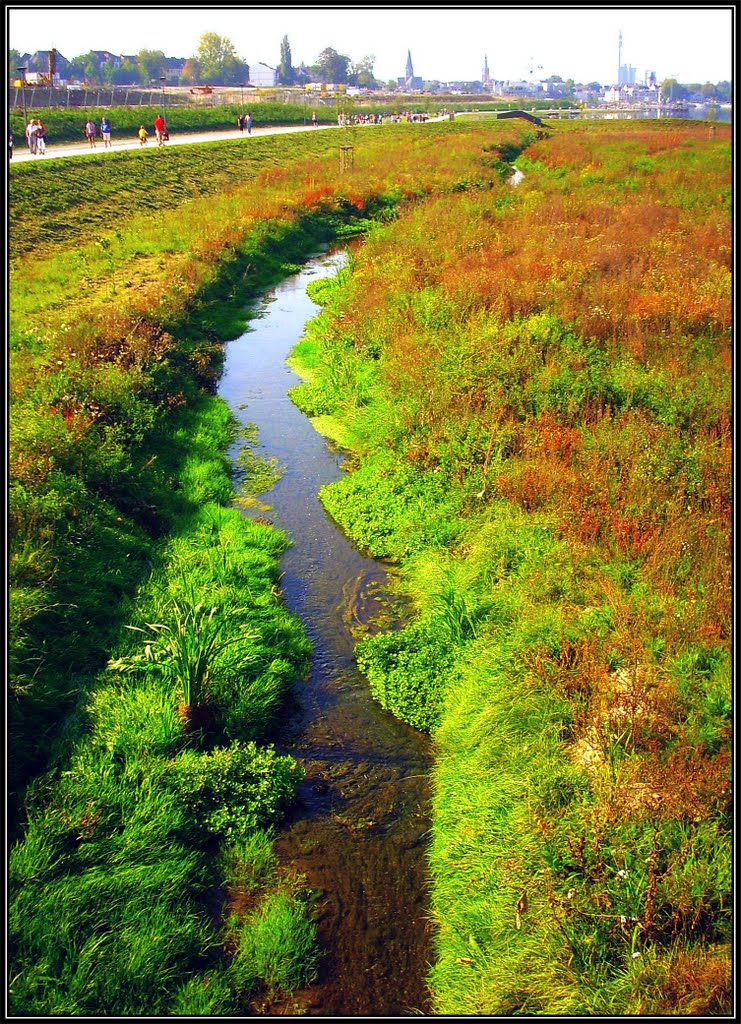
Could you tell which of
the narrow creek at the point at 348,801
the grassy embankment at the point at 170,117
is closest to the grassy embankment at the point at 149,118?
the grassy embankment at the point at 170,117

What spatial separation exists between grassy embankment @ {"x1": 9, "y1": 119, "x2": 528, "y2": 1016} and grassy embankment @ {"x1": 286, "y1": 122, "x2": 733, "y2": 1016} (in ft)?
4.30

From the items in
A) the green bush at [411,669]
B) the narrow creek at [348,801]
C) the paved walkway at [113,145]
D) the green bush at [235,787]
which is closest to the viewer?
the narrow creek at [348,801]

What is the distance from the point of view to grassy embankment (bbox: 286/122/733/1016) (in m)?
4.89

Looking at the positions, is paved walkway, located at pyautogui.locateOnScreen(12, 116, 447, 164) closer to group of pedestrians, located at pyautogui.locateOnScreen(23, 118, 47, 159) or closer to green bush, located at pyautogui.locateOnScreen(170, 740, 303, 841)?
group of pedestrians, located at pyautogui.locateOnScreen(23, 118, 47, 159)

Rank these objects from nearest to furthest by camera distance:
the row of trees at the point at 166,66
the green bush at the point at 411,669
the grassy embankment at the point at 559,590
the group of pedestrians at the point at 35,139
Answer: the grassy embankment at the point at 559,590, the green bush at the point at 411,669, the group of pedestrians at the point at 35,139, the row of trees at the point at 166,66

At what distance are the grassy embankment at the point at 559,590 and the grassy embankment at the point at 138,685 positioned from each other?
131 centimetres

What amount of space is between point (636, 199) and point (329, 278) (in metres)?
9.69

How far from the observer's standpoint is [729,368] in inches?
450

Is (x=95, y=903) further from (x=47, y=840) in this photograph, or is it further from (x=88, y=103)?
(x=88, y=103)

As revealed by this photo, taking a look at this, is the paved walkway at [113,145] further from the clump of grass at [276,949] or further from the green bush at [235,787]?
the clump of grass at [276,949]

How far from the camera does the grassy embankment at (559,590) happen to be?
4895mm

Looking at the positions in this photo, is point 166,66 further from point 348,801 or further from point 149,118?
point 348,801

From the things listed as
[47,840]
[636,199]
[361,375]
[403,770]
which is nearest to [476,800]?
[403,770]

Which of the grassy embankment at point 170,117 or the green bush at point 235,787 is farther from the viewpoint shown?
the grassy embankment at point 170,117
